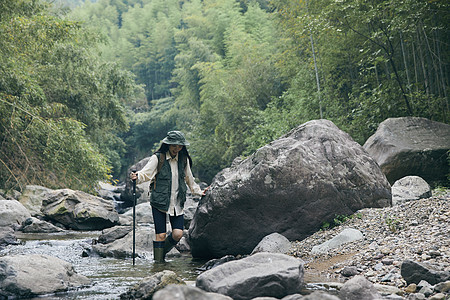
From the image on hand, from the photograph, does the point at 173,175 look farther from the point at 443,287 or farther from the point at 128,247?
the point at 443,287

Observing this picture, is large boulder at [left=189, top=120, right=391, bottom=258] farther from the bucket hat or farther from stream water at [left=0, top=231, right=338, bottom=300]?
the bucket hat

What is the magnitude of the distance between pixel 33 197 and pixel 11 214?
8.16 feet

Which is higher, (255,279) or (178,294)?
(178,294)

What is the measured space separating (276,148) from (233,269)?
3118 millimetres

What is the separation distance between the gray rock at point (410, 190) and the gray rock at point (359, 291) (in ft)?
15.1

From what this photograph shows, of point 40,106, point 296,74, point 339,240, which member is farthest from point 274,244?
point 296,74

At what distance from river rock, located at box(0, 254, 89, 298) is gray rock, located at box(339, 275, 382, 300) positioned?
2.64 meters

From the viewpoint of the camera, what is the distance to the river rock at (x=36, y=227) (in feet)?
32.3

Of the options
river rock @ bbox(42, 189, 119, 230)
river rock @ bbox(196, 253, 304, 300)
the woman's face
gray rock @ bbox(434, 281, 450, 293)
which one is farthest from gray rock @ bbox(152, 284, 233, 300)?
river rock @ bbox(42, 189, 119, 230)

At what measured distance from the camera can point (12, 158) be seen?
42.2ft

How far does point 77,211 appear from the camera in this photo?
35.9 feet

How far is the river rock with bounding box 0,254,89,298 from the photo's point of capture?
411cm

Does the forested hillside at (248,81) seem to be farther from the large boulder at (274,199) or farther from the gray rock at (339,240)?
the gray rock at (339,240)

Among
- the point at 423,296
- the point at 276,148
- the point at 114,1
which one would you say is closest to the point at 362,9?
the point at 276,148
